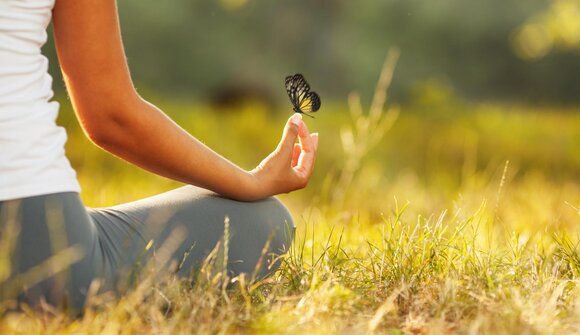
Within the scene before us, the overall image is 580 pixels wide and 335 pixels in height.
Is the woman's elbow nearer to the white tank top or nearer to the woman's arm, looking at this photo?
the woman's arm

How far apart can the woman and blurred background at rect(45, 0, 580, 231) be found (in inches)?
98.9

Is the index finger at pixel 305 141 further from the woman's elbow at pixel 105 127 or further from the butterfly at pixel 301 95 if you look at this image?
the woman's elbow at pixel 105 127

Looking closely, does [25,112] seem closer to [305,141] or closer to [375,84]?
[305,141]

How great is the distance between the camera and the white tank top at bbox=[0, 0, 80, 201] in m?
1.60

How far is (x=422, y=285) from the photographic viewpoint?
2.08 metres

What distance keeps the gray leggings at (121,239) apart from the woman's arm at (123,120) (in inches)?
2.6

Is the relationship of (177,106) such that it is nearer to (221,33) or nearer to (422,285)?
(221,33)

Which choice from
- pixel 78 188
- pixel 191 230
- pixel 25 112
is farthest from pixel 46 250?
pixel 191 230

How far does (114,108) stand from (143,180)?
409 centimetres

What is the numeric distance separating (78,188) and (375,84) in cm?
964

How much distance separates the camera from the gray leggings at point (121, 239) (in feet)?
5.46

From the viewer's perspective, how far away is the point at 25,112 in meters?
1.62

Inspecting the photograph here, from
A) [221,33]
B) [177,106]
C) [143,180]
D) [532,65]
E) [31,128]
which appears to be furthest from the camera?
[532,65]

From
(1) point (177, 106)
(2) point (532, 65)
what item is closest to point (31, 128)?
(1) point (177, 106)
